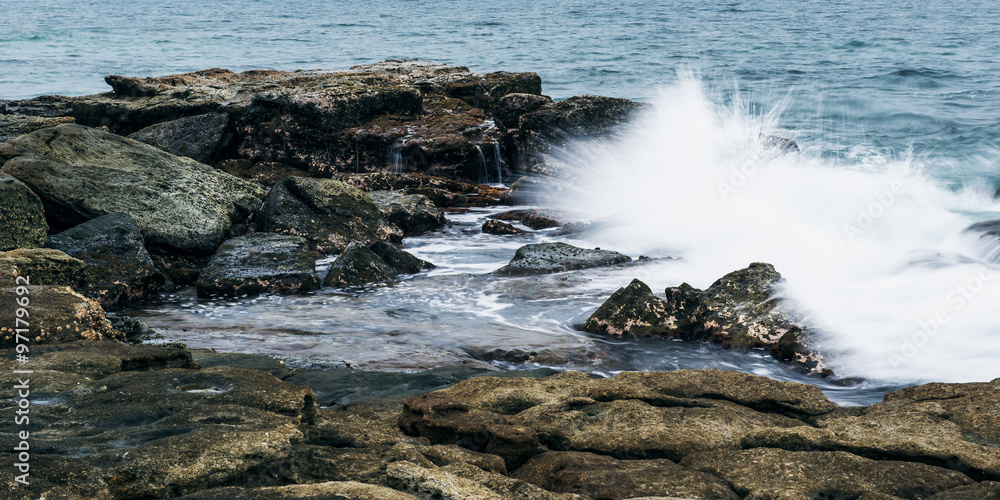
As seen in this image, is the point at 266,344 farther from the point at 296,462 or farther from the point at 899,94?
the point at 899,94

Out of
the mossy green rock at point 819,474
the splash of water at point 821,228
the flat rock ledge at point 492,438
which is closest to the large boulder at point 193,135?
the splash of water at point 821,228

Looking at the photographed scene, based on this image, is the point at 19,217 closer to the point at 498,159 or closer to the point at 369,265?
the point at 369,265

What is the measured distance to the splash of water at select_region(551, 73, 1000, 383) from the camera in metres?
6.71

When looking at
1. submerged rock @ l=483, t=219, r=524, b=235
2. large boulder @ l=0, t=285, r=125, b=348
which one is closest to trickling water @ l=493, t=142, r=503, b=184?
submerged rock @ l=483, t=219, r=524, b=235

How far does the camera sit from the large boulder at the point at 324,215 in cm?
966

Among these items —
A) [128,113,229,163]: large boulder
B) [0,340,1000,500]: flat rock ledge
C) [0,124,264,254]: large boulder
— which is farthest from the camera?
[128,113,229,163]: large boulder

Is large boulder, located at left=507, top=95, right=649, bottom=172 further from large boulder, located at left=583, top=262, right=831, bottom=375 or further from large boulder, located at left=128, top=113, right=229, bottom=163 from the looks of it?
large boulder, located at left=583, top=262, right=831, bottom=375

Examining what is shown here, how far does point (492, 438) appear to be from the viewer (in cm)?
320

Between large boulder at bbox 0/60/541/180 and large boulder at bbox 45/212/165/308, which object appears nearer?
large boulder at bbox 45/212/165/308

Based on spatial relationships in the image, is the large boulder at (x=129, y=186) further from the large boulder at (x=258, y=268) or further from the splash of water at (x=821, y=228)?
the splash of water at (x=821, y=228)

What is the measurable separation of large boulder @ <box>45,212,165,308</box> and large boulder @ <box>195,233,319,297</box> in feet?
1.81

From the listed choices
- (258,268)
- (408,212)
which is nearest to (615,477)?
(258,268)

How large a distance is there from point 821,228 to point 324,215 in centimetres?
699

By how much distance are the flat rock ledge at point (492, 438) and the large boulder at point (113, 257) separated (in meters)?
3.78
